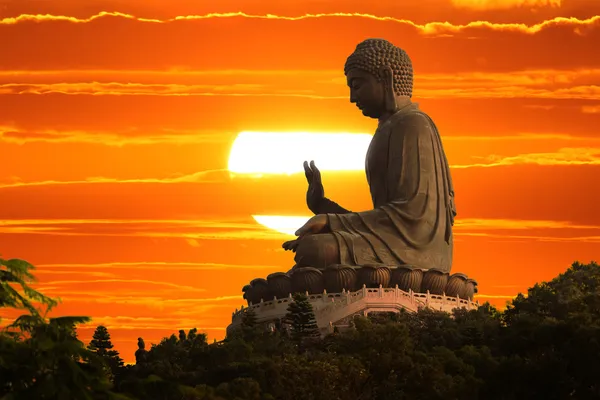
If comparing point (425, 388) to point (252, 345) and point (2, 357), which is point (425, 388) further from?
point (2, 357)

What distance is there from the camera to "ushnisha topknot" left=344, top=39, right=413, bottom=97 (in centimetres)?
5109

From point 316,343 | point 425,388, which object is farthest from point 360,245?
point 425,388

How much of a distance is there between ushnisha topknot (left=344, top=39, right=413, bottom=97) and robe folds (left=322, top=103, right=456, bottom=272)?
0.76 meters

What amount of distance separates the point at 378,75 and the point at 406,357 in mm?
14240

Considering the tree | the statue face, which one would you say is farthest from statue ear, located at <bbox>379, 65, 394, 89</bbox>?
the tree

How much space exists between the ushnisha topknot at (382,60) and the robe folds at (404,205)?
757 mm

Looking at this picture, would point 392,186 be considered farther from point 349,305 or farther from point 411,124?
point 349,305

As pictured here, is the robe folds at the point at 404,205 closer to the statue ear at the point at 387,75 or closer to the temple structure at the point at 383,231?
the temple structure at the point at 383,231

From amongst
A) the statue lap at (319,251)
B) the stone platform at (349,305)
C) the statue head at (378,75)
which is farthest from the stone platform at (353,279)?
the statue head at (378,75)

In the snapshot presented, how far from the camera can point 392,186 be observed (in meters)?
50.9

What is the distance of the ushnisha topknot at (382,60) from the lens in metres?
51.1

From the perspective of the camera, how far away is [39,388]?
23.3 m

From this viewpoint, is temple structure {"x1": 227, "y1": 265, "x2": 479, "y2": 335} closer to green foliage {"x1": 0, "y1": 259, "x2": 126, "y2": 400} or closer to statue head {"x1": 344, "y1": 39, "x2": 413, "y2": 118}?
statue head {"x1": 344, "y1": 39, "x2": 413, "y2": 118}

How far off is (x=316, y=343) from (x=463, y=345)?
374 cm
